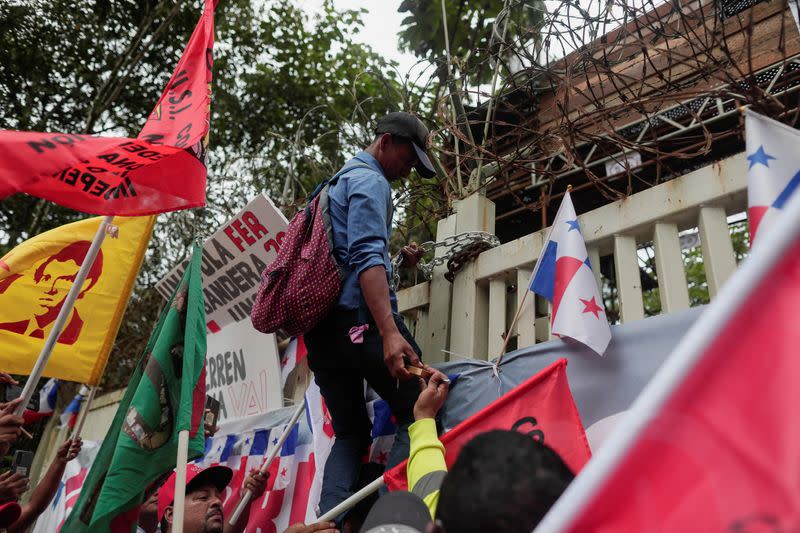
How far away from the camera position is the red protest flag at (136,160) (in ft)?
9.01

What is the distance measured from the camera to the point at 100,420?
7.43 m

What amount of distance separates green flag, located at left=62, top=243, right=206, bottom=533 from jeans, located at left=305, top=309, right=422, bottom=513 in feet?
2.10

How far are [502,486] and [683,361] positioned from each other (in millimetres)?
481

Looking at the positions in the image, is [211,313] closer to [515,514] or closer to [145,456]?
[145,456]

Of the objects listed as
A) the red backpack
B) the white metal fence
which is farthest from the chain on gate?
the red backpack

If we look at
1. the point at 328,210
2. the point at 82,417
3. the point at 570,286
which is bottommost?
the point at 82,417

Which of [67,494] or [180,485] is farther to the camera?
[67,494]

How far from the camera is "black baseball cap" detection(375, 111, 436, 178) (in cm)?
314

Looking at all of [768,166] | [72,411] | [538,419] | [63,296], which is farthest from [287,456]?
[72,411]

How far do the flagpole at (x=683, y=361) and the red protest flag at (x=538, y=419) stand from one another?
1582mm

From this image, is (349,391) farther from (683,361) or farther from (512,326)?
(683,361)

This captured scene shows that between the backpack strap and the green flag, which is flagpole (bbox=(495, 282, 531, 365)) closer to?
the backpack strap

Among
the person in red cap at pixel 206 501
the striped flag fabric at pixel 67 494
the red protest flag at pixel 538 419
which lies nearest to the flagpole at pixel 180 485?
the red protest flag at pixel 538 419

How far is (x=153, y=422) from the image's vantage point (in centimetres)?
313
